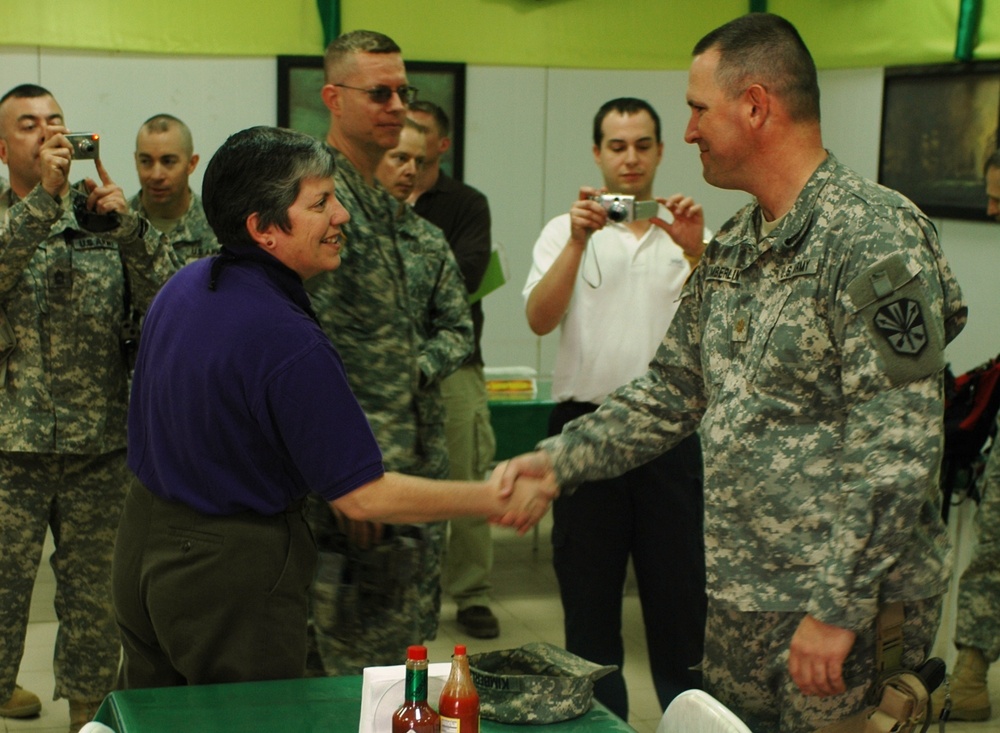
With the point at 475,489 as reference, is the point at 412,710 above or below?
below

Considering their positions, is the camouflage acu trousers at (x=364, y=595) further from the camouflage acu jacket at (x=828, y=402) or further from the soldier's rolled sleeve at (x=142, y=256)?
the soldier's rolled sleeve at (x=142, y=256)

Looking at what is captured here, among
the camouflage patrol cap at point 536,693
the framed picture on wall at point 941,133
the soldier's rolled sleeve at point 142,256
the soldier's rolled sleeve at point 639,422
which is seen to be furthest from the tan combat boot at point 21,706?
the framed picture on wall at point 941,133

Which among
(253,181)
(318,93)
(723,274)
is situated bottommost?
(723,274)

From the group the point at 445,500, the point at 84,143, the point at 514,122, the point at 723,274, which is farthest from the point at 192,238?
the point at 514,122

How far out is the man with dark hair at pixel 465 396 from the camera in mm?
4734

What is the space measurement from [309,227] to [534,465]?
0.71 m

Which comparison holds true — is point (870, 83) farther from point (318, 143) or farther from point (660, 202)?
point (318, 143)

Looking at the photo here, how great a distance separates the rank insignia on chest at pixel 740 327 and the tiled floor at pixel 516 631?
203 cm

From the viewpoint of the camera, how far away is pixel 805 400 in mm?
2049

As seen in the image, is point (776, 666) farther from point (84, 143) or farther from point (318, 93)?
point (318, 93)

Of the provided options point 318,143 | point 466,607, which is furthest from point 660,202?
point 466,607

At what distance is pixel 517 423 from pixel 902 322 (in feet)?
11.2

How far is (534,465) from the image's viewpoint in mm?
2547

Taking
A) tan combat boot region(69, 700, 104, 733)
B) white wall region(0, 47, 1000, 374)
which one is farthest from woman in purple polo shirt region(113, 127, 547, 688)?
white wall region(0, 47, 1000, 374)
